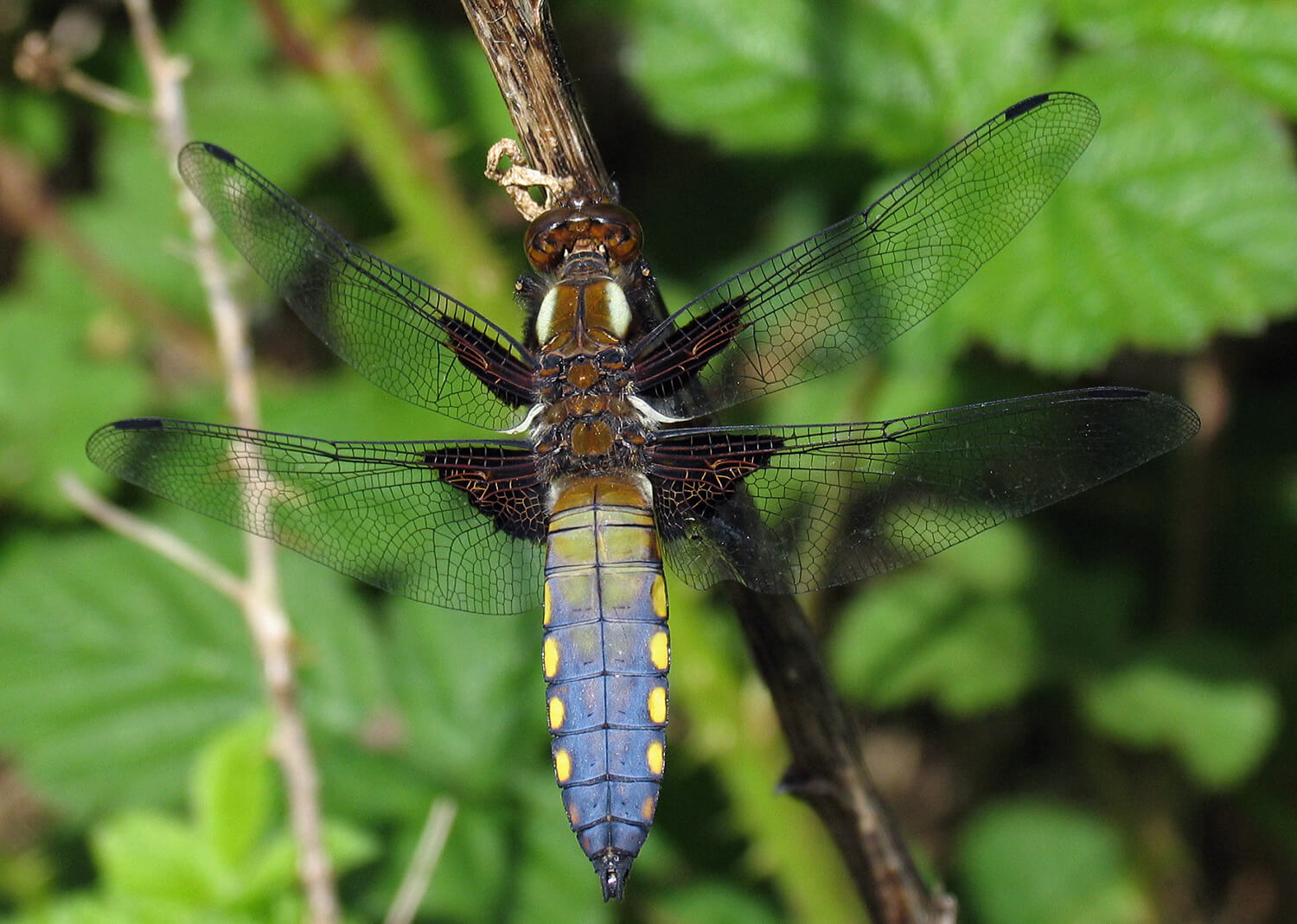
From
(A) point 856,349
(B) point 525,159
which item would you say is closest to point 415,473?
(B) point 525,159

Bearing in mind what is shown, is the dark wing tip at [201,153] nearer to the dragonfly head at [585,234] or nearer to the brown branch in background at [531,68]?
the dragonfly head at [585,234]

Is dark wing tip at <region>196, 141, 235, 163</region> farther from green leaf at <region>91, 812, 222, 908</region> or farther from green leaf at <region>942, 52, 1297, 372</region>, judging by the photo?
green leaf at <region>942, 52, 1297, 372</region>

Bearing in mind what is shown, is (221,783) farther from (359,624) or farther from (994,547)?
(994,547)

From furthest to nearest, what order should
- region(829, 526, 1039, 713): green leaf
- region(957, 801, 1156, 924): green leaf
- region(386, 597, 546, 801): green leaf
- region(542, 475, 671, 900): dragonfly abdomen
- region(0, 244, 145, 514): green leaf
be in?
region(0, 244, 145, 514): green leaf
region(957, 801, 1156, 924): green leaf
region(829, 526, 1039, 713): green leaf
region(386, 597, 546, 801): green leaf
region(542, 475, 671, 900): dragonfly abdomen

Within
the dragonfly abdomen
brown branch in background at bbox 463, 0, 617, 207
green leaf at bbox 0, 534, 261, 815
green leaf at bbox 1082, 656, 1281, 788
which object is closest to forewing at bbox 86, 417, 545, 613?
the dragonfly abdomen

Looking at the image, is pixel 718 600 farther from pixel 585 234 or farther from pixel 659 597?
pixel 585 234

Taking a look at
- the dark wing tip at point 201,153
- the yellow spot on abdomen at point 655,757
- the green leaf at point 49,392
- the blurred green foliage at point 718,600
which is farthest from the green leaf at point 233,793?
the green leaf at point 49,392
